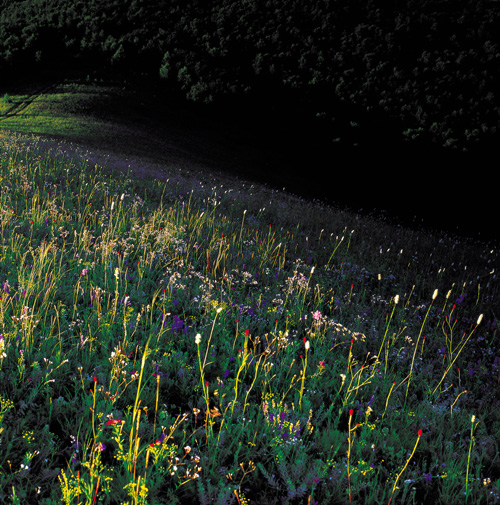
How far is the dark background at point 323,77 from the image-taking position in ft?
125

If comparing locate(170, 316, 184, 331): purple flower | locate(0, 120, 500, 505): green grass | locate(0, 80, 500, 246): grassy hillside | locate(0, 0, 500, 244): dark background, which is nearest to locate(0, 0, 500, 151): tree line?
locate(0, 0, 500, 244): dark background

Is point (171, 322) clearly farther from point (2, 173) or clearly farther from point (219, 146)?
point (219, 146)

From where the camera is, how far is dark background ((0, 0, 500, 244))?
125 ft

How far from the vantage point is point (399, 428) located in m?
2.63

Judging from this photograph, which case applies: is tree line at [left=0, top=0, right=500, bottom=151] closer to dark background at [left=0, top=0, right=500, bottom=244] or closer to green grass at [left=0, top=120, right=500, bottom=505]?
dark background at [left=0, top=0, right=500, bottom=244]

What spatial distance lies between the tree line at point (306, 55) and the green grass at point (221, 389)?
43041 millimetres

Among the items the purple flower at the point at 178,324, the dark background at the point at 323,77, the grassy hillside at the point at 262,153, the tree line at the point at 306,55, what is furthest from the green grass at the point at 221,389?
the tree line at the point at 306,55

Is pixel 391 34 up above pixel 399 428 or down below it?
above

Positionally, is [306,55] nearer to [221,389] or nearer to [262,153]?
[262,153]

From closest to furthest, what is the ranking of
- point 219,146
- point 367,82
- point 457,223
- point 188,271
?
point 188,271, point 457,223, point 219,146, point 367,82

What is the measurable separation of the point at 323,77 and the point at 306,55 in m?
5.62

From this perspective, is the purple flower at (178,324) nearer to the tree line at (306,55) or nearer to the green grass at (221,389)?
the green grass at (221,389)

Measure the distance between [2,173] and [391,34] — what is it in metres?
62.1

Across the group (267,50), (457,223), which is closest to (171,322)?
(457,223)
